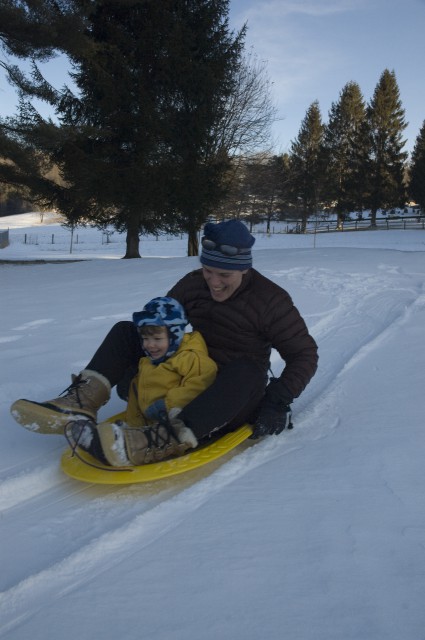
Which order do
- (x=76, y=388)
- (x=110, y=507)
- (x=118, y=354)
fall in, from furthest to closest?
(x=118, y=354) < (x=76, y=388) < (x=110, y=507)

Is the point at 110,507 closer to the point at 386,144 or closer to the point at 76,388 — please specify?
the point at 76,388

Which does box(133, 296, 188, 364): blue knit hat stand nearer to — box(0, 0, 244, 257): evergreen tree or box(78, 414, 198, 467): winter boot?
box(78, 414, 198, 467): winter boot

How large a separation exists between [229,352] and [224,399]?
21.0 inches

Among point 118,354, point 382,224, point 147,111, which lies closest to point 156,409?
point 118,354

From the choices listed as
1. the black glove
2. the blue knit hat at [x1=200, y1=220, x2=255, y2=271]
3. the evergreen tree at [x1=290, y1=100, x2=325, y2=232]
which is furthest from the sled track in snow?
the evergreen tree at [x1=290, y1=100, x2=325, y2=232]

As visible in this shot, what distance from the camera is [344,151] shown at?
42750mm

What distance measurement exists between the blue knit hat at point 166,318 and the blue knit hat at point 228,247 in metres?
0.33

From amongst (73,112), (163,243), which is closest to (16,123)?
(73,112)

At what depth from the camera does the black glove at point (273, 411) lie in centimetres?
282

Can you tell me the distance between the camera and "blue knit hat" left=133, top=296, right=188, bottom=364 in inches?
110

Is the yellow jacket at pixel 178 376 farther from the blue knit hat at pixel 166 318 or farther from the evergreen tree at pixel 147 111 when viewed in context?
the evergreen tree at pixel 147 111

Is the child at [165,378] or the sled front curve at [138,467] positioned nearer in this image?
the sled front curve at [138,467]

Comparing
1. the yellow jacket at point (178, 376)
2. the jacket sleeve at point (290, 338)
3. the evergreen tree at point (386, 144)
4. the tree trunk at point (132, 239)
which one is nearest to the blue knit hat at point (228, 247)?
the jacket sleeve at point (290, 338)

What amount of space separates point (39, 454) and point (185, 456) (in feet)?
2.73
